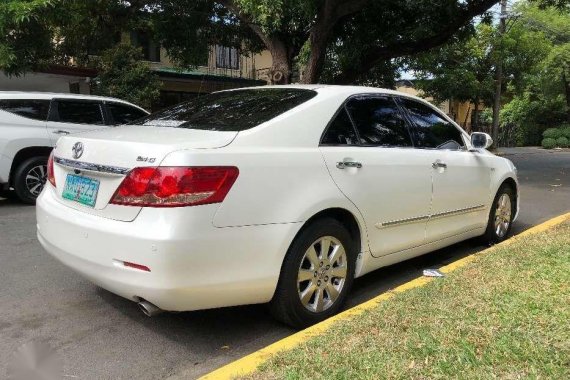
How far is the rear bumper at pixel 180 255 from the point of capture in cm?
297

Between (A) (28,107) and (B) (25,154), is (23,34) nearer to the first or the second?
(A) (28,107)

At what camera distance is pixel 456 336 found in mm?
3021

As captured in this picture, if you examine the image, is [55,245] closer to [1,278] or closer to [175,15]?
[1,278]

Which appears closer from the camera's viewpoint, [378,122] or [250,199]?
[250,199]

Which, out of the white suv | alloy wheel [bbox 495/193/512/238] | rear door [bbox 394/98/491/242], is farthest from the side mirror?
the white suv

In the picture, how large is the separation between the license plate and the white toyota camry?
1cm

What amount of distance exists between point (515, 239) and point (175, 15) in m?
11.8

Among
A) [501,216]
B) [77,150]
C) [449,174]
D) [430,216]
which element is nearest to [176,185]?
[77,150]

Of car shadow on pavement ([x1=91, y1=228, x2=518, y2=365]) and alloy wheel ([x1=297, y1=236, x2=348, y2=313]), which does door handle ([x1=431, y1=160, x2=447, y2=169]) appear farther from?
alloy wheel ([x1=297, y1=236, x2=348, y2=313])

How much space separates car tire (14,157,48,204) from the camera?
8.23 meters

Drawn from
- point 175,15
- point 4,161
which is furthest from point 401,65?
point 4,161

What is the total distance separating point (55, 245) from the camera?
3.59 metres

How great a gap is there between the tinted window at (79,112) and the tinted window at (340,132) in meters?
6.10

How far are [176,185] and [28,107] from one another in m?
6.44
